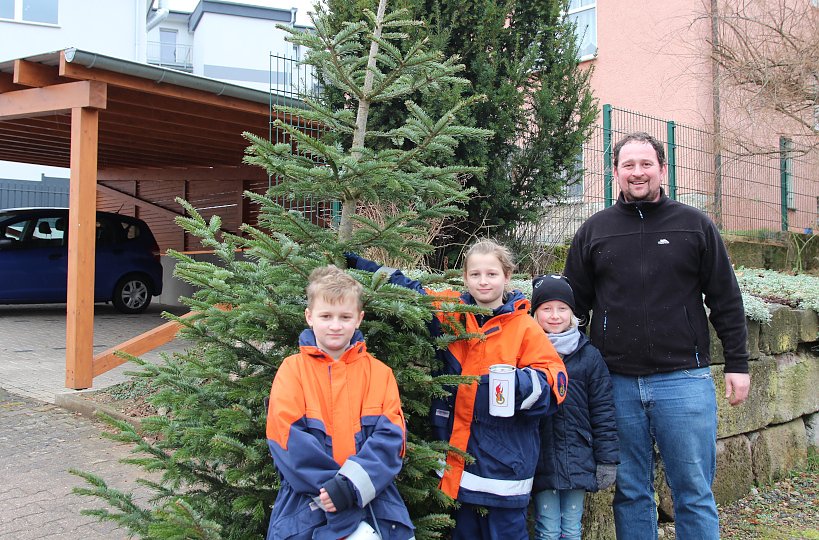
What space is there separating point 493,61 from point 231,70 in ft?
114

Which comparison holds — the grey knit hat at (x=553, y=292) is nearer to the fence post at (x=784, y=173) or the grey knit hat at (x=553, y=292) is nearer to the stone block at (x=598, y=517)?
the stone block at (x=598, y=517)

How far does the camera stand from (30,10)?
25922 millimetres

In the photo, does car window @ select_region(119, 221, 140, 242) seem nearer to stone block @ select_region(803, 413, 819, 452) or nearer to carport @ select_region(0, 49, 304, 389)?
carport @ select_region(0, 49, 304, 389)

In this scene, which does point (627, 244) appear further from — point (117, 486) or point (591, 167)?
point (591, 167)

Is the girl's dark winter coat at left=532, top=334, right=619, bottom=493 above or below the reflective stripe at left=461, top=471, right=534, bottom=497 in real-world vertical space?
above

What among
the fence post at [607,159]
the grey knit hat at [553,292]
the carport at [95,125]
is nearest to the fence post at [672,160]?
the fence post at [607,159]

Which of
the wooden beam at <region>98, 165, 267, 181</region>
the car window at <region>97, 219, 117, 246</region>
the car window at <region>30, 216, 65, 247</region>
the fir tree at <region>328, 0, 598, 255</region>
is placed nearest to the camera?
the fir tree at <region>328, 0, 598, 255</region>

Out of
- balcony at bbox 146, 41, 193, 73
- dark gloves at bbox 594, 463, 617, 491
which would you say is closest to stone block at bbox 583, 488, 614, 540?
dark gloves at bbox 594, 463, 617, 491

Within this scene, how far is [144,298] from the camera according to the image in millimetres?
13102

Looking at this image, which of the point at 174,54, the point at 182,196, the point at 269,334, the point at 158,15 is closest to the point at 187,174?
the point at 182,196

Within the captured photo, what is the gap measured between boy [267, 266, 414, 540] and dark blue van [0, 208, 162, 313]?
10.7 meters

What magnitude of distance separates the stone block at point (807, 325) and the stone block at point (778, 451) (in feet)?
2.27

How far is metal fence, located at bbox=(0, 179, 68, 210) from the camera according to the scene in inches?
742

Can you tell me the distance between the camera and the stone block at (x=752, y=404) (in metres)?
4.97
